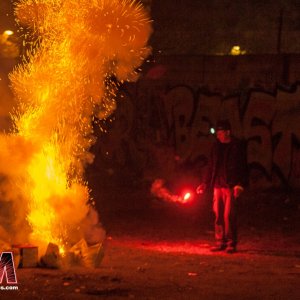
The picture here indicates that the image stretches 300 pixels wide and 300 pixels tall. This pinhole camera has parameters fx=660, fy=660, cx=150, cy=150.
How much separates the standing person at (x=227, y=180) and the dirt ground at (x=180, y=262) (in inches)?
13.8

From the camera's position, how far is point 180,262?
8672mm

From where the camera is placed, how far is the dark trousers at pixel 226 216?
380 inches

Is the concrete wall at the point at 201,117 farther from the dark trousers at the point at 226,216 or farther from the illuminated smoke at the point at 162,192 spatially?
the dark trousers at the point at 226,216

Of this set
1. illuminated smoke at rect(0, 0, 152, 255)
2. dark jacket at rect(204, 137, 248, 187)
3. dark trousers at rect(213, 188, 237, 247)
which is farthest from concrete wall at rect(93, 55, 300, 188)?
illuminated smoke at rect(0, 0, 152, 255)

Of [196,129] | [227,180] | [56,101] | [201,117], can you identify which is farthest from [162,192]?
[56,101]

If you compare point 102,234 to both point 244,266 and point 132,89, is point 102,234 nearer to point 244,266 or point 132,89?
point 244,266

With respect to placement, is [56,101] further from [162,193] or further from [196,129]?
[196,129]

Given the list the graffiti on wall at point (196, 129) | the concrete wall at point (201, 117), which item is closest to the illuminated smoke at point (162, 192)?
the concrete wall at point (201, 117)

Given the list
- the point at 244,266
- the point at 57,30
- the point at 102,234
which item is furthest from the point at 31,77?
the point at 244,266

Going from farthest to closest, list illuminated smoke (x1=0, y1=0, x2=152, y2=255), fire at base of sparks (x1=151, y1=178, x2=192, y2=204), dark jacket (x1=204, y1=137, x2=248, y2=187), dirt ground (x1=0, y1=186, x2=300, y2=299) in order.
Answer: fire at base of sparks (x1=151, y1=178, x2=192, y2=204)
dark jacket (x1=204, y1=137, x2=248, y2=187)
illuminated smoke (x1=0, y1=0, x2=152, y2=255)
dirt ground (x1=0, y1=186, x2=300, y2=299)

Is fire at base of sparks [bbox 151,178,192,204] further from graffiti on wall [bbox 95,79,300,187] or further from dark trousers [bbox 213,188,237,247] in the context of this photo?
dark trousers [bbox 213,188,237,247]

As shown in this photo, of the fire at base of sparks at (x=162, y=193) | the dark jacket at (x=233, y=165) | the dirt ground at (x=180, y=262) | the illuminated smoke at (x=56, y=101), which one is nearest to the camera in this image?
the dirt ground at (x=180, y=262)

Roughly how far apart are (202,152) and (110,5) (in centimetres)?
870

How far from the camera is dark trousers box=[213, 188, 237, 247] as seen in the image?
9.66 metres
